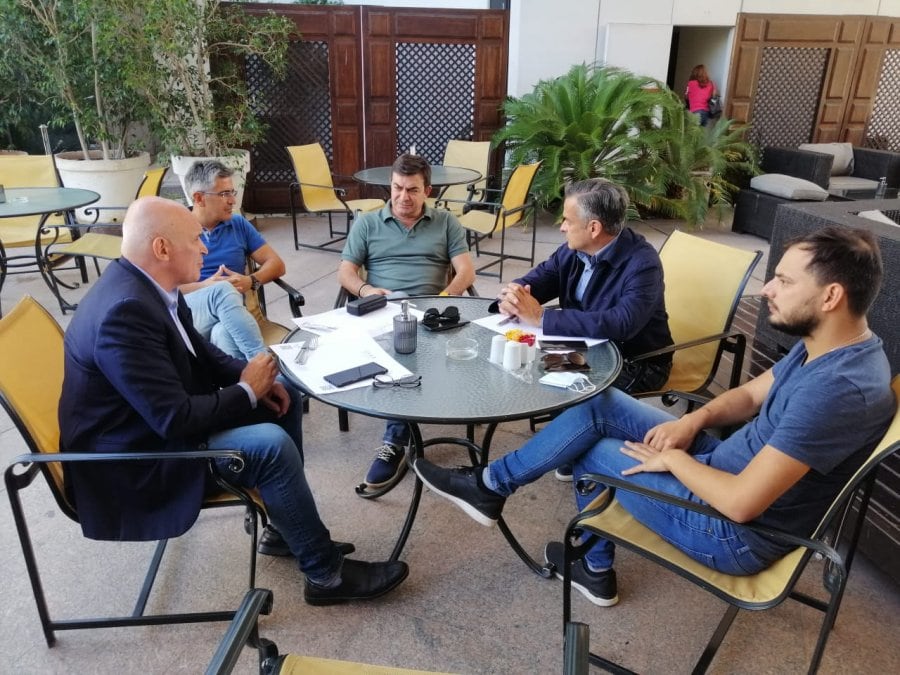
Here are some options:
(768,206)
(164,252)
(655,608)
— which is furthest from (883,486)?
(768,206)

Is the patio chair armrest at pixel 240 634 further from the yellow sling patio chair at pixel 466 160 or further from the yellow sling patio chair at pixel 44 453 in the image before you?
the yellow sling patio chair at pixel 466 160

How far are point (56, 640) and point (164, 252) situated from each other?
1079 mm

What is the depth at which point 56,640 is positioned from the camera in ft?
5.87

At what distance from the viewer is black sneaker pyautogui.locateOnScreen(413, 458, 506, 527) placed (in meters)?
1.95

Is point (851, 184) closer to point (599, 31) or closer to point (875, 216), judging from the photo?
point (599, 31)

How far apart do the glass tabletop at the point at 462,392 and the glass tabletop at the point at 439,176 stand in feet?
10.5

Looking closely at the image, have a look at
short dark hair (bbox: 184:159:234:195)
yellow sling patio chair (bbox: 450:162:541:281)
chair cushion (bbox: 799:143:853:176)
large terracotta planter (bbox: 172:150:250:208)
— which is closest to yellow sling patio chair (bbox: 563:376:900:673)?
short dark hair (bbox: 184:159:234:195)

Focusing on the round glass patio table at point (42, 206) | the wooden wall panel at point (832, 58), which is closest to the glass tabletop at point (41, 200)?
the round glass patio table at point (42, 206)

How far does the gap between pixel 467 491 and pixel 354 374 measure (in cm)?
49

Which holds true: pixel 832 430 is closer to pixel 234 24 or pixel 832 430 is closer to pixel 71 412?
pixel 71 412

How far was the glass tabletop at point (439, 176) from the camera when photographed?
5.13 metres

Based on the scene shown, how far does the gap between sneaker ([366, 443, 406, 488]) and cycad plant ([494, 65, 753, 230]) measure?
4187 millimetres

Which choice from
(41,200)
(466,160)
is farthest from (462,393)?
(466,160)

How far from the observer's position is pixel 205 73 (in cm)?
604
